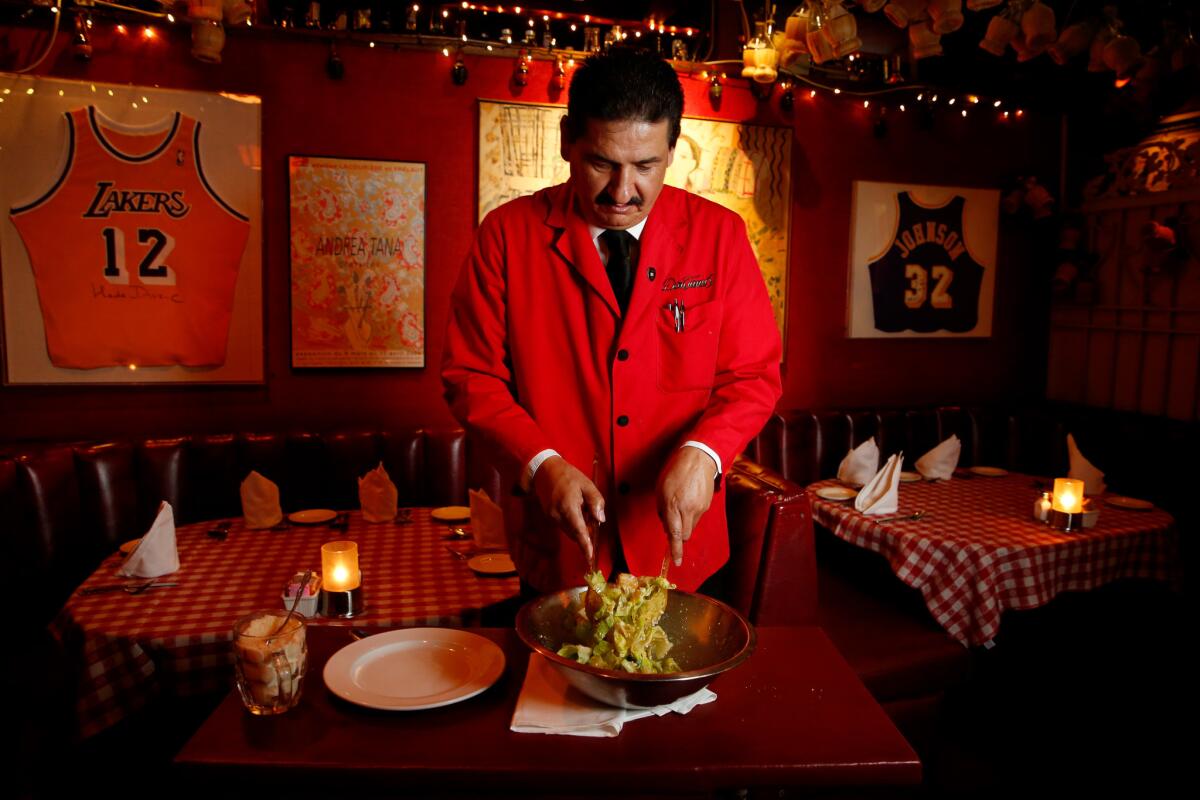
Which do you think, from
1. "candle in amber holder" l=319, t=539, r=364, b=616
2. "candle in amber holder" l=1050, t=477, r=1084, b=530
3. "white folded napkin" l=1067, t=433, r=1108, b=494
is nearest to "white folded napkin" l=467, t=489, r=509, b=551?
"candle in amber holder" l=319, t=539, r=364, b=616

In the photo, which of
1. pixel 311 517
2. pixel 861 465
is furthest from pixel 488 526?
pixel 861 465

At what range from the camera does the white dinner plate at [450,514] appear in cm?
309

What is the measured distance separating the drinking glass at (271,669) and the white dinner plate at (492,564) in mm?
1171

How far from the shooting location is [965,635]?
9.77 feet

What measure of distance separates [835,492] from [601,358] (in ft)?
7.00

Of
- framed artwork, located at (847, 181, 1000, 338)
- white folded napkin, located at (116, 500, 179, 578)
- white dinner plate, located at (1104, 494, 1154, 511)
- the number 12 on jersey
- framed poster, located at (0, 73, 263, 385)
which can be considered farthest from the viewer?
framed artwork, located at (847, 181, 1000, 338)

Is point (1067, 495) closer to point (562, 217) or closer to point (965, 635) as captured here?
point (965, 635)

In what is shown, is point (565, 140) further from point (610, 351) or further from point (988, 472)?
point (988, 472)

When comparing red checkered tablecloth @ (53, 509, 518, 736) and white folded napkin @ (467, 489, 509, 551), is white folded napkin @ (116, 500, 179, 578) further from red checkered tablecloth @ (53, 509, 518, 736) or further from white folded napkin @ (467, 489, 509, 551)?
white folded napkin @ (467, 489, 509, 551)

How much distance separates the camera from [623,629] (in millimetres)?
1238

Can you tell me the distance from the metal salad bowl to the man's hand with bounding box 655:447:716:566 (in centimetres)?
13

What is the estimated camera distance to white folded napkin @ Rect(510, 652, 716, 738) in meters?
1.19

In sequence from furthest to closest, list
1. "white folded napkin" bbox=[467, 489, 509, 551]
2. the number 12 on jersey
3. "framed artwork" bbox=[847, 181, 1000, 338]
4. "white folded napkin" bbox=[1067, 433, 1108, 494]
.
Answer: "framed artwork" bbox=[847, 181, 1000, 338], the number 12 on jersey, "white folded napkin" bbox=[1067, 433, 1108, 494], "white folded napkin" bbox=[467, 489, 509, 551]

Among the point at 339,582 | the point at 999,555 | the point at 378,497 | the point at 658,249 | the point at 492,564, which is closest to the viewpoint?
the point at 658,249
